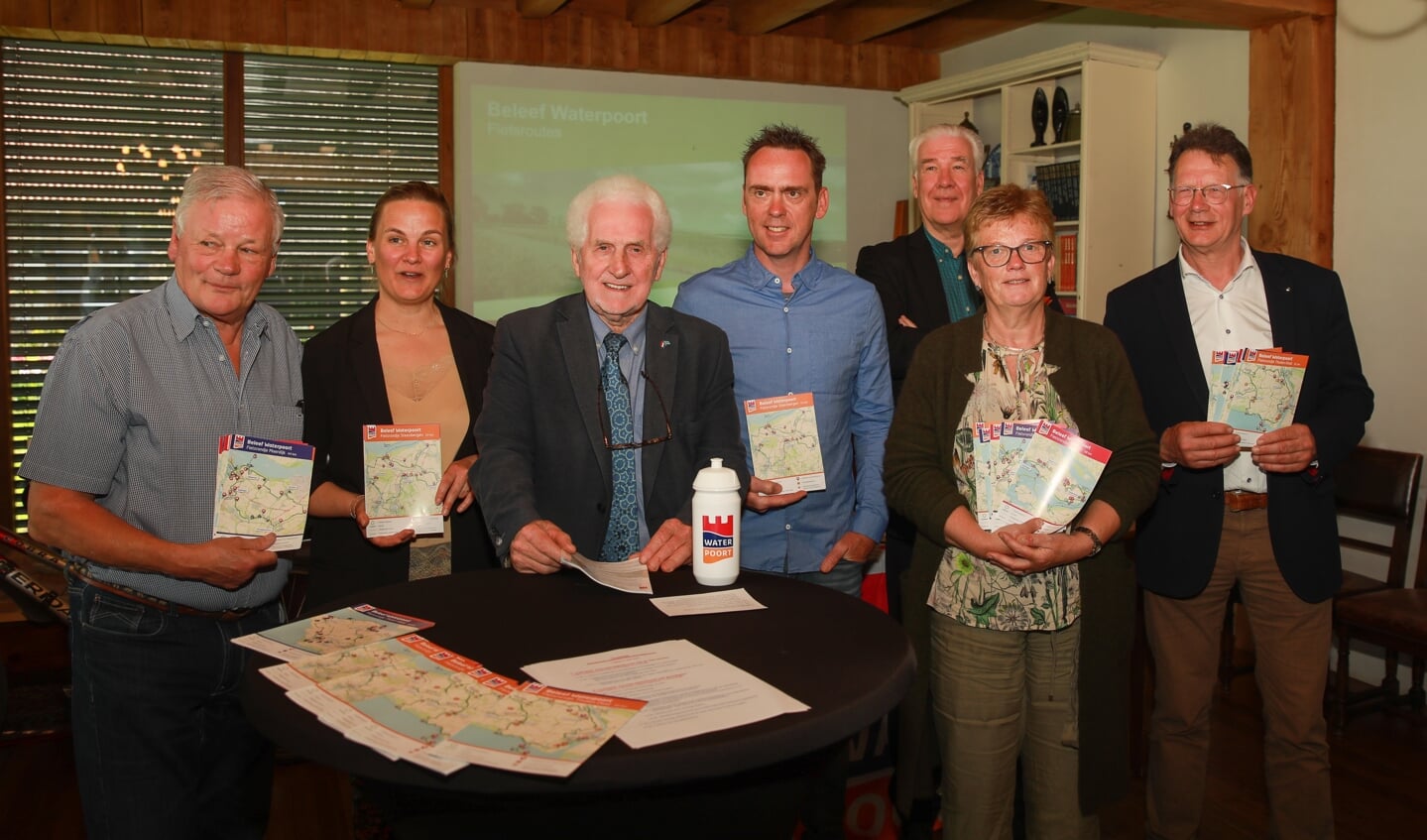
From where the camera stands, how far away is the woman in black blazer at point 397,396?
7.45 feet

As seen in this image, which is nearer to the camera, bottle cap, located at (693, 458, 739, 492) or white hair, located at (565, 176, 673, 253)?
bottle cap, located at (693, 458, 739, 492)

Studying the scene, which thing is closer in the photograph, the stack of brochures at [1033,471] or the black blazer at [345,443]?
the stack of brochures at [1033,471]

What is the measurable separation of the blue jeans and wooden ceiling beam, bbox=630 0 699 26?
4.66 meters

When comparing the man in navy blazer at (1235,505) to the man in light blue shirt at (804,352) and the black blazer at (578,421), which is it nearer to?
the man in light blue shirt at (804,352)

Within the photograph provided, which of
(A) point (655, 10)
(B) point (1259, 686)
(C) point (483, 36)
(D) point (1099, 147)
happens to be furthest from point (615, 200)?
(C) point (483, 36)

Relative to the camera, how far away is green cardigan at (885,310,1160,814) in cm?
208

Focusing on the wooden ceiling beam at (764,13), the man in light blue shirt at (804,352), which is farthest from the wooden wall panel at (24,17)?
the man in light blue shirt at (804,352)

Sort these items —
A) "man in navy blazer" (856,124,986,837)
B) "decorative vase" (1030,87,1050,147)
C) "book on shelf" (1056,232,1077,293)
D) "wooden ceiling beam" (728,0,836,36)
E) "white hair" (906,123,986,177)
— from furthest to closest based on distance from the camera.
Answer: "wooden ceiling beam" (728,0,836,36) → "decorative vase" (1030,87,1050,147) → "book on shelf" (1056,232,1077,293) → "white hair" (906,123,986,177) → "man in navy blazer" (856,124,986,837)

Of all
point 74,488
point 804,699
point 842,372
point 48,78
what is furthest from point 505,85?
point 804,699

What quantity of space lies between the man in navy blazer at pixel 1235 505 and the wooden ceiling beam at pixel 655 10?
3.76 m

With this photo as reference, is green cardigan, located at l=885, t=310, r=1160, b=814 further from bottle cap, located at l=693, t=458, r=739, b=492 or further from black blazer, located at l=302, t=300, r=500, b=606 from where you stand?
black blazer, located at l=302, t=300, r=500, b=606

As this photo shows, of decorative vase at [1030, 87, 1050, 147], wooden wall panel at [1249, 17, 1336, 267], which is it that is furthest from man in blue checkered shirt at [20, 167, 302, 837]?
decorative vase at [1030, 87, 1050, 147]

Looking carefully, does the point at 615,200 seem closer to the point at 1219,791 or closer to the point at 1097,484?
Result: the point at 1097,484

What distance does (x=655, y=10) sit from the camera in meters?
5.88
